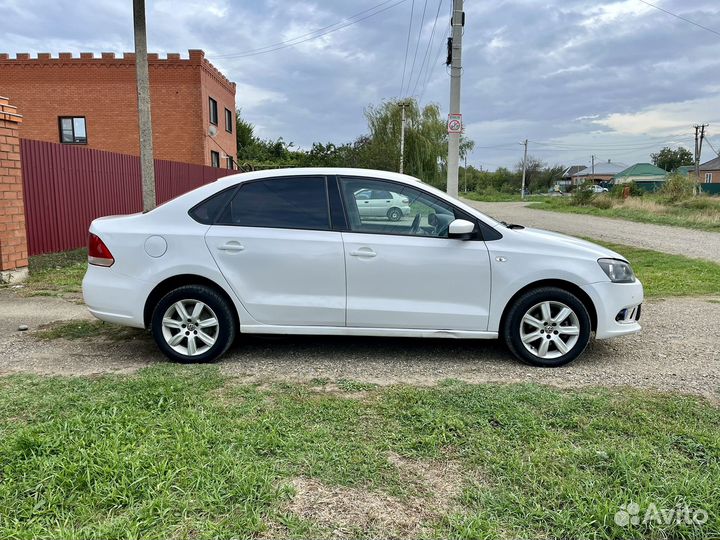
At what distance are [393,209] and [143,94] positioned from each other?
7510mm

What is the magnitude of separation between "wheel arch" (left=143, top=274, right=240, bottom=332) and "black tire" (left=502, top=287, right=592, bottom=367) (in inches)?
92.5

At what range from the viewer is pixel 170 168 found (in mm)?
17453

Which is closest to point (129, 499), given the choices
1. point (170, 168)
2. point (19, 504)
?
point (19, 504)

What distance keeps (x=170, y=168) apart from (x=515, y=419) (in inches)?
649

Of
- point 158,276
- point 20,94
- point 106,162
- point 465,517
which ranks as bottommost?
point 465,517

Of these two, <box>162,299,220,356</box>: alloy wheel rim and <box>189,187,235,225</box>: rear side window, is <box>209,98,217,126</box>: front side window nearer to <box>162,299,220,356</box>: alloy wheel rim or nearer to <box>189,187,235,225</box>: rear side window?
<box>189,187,235,225</box>: rear side window

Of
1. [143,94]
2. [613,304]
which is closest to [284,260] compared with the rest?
[613,304]

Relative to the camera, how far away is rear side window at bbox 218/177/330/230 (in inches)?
178

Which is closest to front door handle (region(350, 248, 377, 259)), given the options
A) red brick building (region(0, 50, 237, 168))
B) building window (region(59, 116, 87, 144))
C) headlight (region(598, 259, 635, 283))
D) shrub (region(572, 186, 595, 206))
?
headlight (region(598, 259, 635, 283))

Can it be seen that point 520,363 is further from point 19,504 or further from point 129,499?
point 19,504

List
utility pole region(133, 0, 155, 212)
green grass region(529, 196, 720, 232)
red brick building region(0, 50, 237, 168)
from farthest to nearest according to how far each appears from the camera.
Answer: red brick building region(0, 50, 237, 168) < green grass region(529, 196, 720, 232) < utility pole region(133, 0, 155, 212)

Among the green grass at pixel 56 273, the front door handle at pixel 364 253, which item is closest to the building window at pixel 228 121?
the green grass at pixel 56 273

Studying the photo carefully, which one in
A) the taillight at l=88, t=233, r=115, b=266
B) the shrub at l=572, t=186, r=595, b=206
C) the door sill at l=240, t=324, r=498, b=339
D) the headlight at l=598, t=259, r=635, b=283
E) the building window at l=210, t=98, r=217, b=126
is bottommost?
the door sill at l=240, t=324, r=498, b=339

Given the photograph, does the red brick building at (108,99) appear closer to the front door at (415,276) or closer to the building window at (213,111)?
the building window at (213,111)
